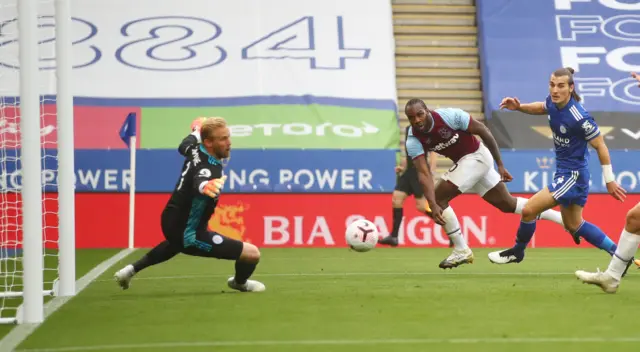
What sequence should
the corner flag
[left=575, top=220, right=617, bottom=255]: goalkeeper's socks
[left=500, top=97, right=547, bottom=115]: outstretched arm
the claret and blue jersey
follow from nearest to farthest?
the claret and blue jersey → [left=500, top=97, right=547, bottom=115]: outstretched arm → [left=575, top=220, right=617, bottom=255]: goalkeeper's socks → the corner flag

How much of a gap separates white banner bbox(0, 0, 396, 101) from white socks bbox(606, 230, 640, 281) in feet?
35.5

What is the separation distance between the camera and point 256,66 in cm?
1922

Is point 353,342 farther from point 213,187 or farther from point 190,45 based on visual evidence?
point 190,45

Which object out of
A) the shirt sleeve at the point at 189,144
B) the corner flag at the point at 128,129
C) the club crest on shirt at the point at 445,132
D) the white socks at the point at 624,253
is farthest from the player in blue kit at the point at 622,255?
the corner flag at the point at 128,129

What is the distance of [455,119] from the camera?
10656mm

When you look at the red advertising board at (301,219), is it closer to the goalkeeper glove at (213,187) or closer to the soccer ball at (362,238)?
the soccer ball at (362,238)

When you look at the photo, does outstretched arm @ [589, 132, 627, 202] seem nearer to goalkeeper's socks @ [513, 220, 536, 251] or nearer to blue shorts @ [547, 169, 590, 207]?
blue shorts @ [547, 169, 590, 207]

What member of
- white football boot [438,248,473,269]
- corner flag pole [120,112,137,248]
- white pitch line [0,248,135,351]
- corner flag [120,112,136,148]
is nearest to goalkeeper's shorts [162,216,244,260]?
white pitch line [0,248,135,351]

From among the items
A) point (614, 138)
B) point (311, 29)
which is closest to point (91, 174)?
point (311, 29)

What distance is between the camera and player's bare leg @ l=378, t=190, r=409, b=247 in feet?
52.5

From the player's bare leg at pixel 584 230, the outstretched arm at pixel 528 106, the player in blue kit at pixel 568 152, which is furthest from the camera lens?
the player's bare leg at pixel 584 230

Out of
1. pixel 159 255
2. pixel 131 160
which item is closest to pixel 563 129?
pixel 159 255

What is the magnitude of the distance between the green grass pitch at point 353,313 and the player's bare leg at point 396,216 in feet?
14.9

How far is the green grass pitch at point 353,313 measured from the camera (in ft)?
19.1
